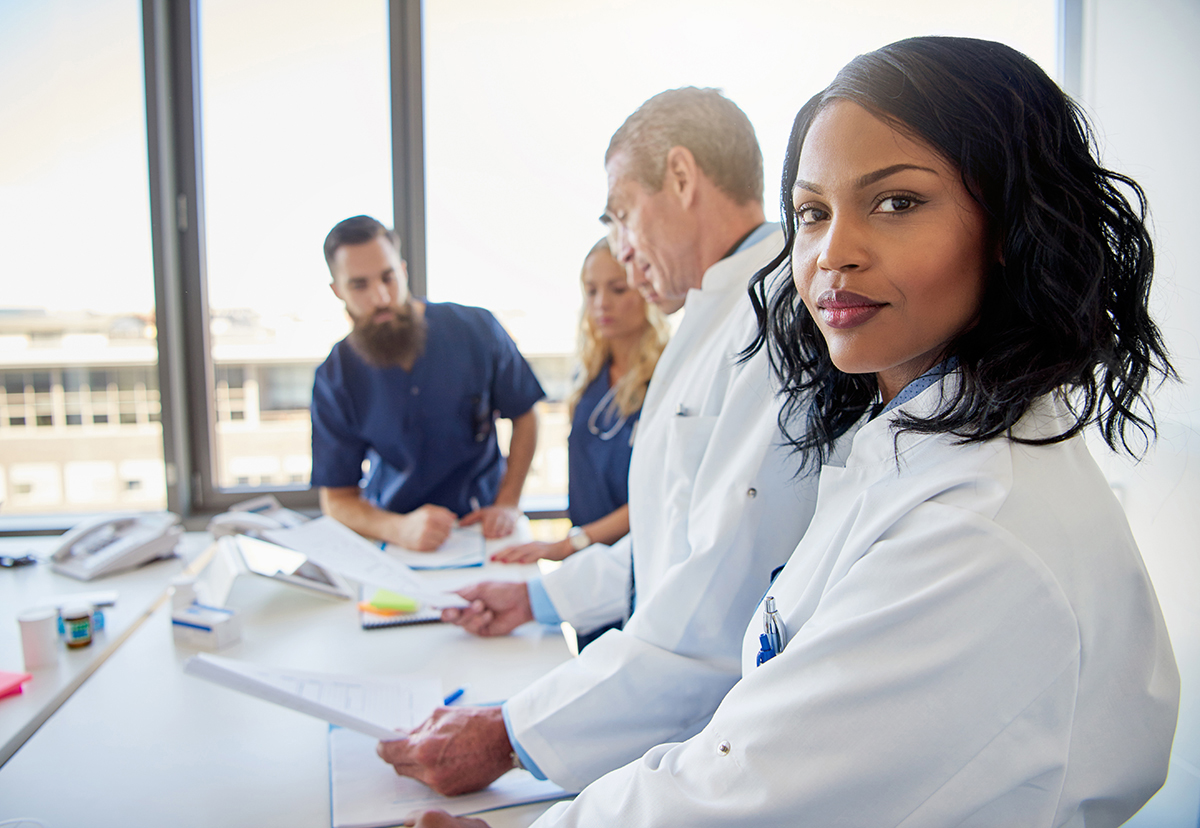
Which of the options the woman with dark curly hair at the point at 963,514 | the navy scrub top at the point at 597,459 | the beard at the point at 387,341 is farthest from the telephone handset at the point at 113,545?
the woman with dark curly hair at the point at 963,514

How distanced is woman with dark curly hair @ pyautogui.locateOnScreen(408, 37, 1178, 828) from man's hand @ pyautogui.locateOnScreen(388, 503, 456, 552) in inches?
48.5

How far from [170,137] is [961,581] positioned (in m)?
2.94

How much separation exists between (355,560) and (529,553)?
0.48 meters

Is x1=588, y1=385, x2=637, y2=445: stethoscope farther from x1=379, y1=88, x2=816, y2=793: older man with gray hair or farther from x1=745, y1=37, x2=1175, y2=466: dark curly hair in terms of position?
x1=745, y1=37, x2=1175, y2=466: dark curly hair

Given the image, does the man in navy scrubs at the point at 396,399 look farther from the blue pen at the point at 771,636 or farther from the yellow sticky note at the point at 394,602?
the blue pen at the point at 771,636

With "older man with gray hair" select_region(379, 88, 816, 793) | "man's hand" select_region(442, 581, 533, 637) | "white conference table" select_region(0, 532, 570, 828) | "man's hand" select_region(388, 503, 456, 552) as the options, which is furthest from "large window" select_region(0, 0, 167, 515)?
"older man with gray hair" select_region(379, 88, 816, 793)

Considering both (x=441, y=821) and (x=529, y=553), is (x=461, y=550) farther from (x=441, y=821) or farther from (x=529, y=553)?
(x=441, y=821)

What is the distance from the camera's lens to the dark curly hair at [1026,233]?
0.61m

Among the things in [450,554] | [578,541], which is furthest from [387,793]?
[578,541]

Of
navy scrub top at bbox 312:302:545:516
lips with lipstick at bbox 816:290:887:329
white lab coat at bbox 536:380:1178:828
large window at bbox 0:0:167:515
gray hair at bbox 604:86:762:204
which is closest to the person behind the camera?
white lab coat at bbox 536:380:1178:828

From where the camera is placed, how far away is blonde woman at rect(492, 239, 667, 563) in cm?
218

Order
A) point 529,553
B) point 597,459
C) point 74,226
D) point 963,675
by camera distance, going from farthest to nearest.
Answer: point 74,226
point 597,459
point 529,553
point 963,675

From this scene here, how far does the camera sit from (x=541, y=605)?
4.62 feet

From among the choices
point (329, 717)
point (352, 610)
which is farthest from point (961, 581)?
point (352, 610)
